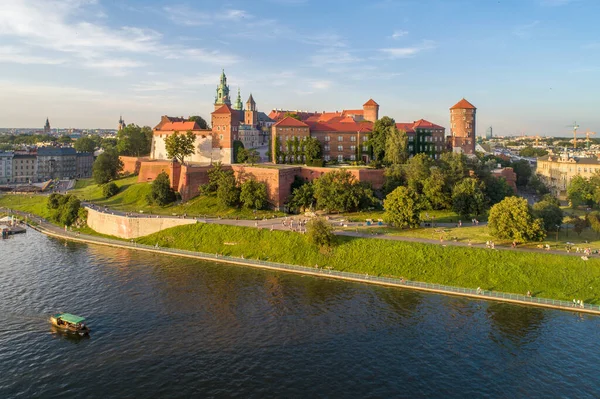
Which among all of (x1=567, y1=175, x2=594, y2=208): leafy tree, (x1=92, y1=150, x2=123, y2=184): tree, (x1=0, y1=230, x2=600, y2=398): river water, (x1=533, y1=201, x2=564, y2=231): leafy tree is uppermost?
(x1=92, y1=150, x2=123, y2=184): tree

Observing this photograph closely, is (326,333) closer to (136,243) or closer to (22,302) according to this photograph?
A: (22,302)

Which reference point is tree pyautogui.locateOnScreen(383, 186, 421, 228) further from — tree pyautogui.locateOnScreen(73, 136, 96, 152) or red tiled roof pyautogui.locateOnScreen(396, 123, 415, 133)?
tree pyautogui.locateOnScreen(73, 136, 96, 152)

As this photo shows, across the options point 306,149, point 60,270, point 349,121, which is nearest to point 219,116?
point 306,149

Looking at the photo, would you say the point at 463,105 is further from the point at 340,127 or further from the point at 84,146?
the point at 84,146

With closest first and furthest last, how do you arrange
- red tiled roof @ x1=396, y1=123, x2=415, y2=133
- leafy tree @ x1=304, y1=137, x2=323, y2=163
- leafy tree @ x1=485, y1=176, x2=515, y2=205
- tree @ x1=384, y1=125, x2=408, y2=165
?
leafy tree @ x1=485, y1=176, x2=515, y2=205 → tree @ x1=384, y1=125, x2=408, y2=165 → leafy tree @ x1=304, y1=137, x2=323, y2=163 → red tiled roof @ x1=396, y1=123, x2=415, y2=133

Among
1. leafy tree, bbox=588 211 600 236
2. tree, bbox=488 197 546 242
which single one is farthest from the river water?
leafy tree, bbox=588 211 600 236
